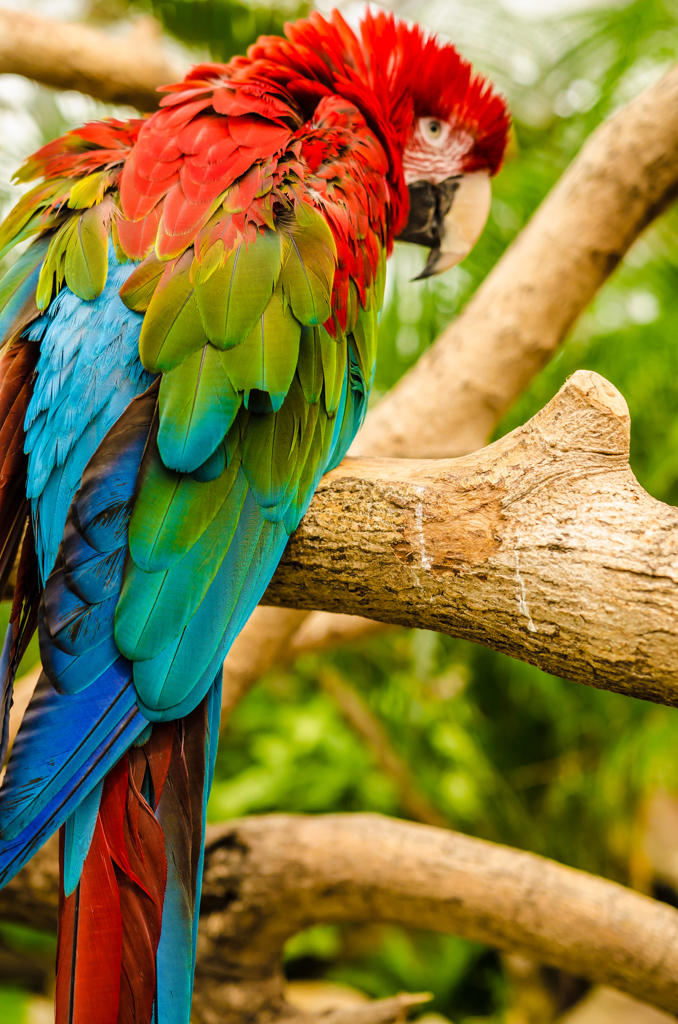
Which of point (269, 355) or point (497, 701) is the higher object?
point (269, 355)

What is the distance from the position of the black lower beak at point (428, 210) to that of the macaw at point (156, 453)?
0.31 meters

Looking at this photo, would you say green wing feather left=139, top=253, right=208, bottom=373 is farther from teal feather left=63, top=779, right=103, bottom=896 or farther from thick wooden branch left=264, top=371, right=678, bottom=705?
teal feather left=63, top=779, right=103, bottom=896

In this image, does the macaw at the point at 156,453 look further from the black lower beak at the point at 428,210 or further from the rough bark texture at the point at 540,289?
the rough bark texture at the point at 540,289

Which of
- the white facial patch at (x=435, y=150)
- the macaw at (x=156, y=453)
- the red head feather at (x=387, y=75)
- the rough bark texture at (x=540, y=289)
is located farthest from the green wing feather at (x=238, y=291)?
the rough bark texture at (x=540, y=289)

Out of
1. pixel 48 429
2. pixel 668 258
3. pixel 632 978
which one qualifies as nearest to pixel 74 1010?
pixel 48 429

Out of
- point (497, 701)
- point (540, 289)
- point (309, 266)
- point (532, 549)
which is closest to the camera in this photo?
point (532, 549)

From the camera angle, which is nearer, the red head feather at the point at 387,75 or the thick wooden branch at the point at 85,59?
the red head feather at the point at 387,75

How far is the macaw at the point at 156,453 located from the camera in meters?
0.59

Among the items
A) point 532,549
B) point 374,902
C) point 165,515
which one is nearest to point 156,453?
point 165,515

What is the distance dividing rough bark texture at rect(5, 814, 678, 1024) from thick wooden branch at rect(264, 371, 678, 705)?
53cm

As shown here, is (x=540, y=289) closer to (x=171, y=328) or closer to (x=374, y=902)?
(x=171, y=328)

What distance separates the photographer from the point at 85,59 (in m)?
1.36

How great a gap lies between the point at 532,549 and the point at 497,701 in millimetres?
1483

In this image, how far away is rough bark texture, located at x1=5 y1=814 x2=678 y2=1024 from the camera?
0.99 meters
